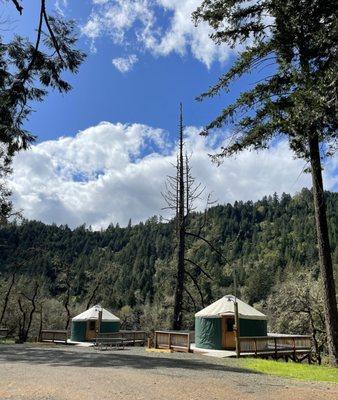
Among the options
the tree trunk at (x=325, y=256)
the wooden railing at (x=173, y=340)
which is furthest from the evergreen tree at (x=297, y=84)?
the wooden railing at (x=173, y=340)

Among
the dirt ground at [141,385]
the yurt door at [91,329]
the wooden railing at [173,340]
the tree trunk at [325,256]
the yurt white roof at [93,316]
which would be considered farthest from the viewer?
the yurt door at [91,329]

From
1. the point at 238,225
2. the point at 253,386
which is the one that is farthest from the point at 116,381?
the point at 238,225

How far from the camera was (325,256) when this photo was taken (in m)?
12.0

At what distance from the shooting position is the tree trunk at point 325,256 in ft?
38.0

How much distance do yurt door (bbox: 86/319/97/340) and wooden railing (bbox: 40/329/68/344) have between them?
2.74m

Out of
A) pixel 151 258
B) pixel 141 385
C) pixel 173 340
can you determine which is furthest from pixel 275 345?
pixel 151 258

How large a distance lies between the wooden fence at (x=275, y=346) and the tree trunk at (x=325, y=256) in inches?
182

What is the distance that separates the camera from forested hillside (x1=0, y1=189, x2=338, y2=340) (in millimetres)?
52050

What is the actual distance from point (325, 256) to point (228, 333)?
26.6ft

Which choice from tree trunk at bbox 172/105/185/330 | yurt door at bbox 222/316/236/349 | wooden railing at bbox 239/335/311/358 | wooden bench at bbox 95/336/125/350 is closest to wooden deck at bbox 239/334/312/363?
wooden railing at bbox 239/335/311/358

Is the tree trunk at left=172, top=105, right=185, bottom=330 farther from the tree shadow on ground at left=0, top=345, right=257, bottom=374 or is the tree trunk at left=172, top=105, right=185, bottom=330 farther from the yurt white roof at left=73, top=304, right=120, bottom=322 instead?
the yurt white roof at left=73, top=304, right=120, bottom=322

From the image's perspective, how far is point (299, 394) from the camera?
7.13 metres

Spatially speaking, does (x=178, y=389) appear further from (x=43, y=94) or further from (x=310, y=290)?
(x=310, y=290)

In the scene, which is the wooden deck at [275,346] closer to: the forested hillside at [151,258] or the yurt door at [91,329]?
the forested hillside at [151,258]
